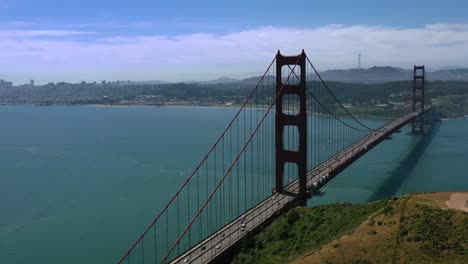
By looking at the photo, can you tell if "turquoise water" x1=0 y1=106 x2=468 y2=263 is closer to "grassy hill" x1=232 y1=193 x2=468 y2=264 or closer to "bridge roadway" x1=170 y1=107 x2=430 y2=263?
"bridge roadway" x1=170 y1=107 x2=430 y2=263

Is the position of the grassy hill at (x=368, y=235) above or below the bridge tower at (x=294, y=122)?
below

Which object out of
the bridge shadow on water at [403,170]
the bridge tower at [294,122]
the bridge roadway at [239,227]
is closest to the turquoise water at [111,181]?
the bridge shadow on water at [403,170]

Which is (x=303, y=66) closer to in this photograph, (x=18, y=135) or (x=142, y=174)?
(x=142, y=174)

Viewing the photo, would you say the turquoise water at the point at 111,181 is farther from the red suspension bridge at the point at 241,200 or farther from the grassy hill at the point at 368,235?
the grassy hill at the point at 368,235

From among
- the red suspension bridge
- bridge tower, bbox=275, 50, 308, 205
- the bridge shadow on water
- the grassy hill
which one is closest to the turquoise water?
the bridge shadow on water

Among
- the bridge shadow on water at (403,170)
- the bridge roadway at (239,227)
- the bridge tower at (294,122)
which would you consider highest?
the bridge tower at (294,122)

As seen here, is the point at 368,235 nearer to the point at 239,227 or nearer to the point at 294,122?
the point at 239,227
